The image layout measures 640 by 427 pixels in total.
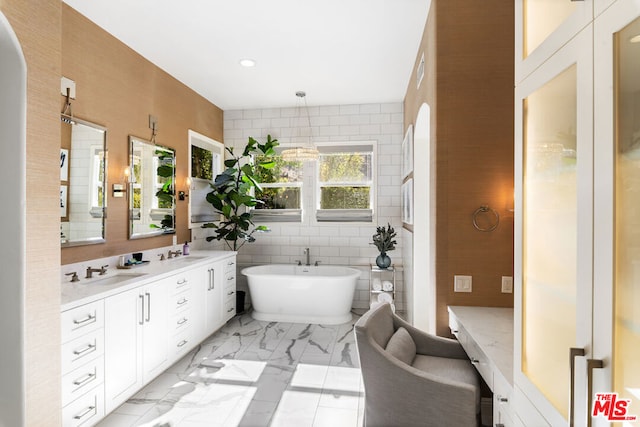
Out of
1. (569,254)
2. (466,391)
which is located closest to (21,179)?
(569,254)

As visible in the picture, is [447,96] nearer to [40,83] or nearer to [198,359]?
[40,83]

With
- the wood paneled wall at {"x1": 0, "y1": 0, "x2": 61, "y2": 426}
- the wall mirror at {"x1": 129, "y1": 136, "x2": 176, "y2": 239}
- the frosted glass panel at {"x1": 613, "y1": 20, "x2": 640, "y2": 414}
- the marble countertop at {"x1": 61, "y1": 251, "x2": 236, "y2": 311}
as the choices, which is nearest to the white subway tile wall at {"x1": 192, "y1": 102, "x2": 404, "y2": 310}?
the wall mirror at {"x1": 129, "y1": 136, "x2": 176, "y2": 239}

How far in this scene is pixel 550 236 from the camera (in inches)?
40.3

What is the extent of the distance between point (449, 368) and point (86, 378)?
2229 mm

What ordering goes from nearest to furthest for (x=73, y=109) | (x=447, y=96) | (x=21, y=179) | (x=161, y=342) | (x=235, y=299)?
1. (x=21, y=179)
2. (x=447, y=96)
3. (x=73, y=109)
4. (x=161, y=342)
5. (x=235, y=299)

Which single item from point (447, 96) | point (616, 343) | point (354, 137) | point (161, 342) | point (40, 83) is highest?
point (354, 137)

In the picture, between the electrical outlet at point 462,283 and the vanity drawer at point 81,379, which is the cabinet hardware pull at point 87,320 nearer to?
the vanity drawer at point 81,379

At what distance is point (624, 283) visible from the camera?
2.35ft

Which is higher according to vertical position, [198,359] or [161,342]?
[161,342]

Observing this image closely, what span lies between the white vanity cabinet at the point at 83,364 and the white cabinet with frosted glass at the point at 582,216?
2.33m

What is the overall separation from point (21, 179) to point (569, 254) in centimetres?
217

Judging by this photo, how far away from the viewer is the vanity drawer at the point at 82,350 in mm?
2047

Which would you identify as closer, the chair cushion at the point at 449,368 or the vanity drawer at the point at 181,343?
the chair cushion at the point at 449,368

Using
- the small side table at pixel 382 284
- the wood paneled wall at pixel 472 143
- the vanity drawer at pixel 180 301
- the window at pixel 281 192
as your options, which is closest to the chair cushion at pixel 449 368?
the wood paneled wall at pixel 472 143
